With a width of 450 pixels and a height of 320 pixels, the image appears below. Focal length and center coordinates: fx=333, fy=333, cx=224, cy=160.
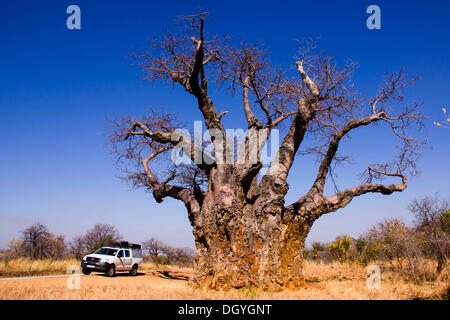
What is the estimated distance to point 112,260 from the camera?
1470 centimetres

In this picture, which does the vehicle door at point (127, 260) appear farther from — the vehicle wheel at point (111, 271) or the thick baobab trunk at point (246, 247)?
the thick baobab trunk at point (246, 247)

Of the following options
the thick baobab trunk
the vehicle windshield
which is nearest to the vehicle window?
the vehicle windshield

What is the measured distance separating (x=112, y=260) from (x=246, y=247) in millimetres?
8088

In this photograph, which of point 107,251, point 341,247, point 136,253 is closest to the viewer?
point 107,251

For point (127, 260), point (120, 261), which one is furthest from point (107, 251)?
point (127, 260)

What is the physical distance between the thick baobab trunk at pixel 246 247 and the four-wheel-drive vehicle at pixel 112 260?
21.2 feet

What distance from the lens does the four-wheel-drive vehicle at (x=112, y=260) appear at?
1415 cm

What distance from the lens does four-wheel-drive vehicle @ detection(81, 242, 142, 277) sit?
1415 cm

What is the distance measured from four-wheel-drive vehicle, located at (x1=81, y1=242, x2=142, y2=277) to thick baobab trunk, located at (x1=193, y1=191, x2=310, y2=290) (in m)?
6.46

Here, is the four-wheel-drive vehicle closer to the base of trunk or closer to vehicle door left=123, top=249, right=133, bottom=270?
vehicle door left=123, top=249, right=133, bottom=270

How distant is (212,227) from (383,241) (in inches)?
266

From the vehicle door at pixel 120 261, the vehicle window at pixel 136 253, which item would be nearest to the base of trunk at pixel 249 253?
the vehicle door at pixel 120 261

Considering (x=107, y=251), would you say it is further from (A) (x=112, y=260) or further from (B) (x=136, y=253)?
(B) (x=136, y=253)
